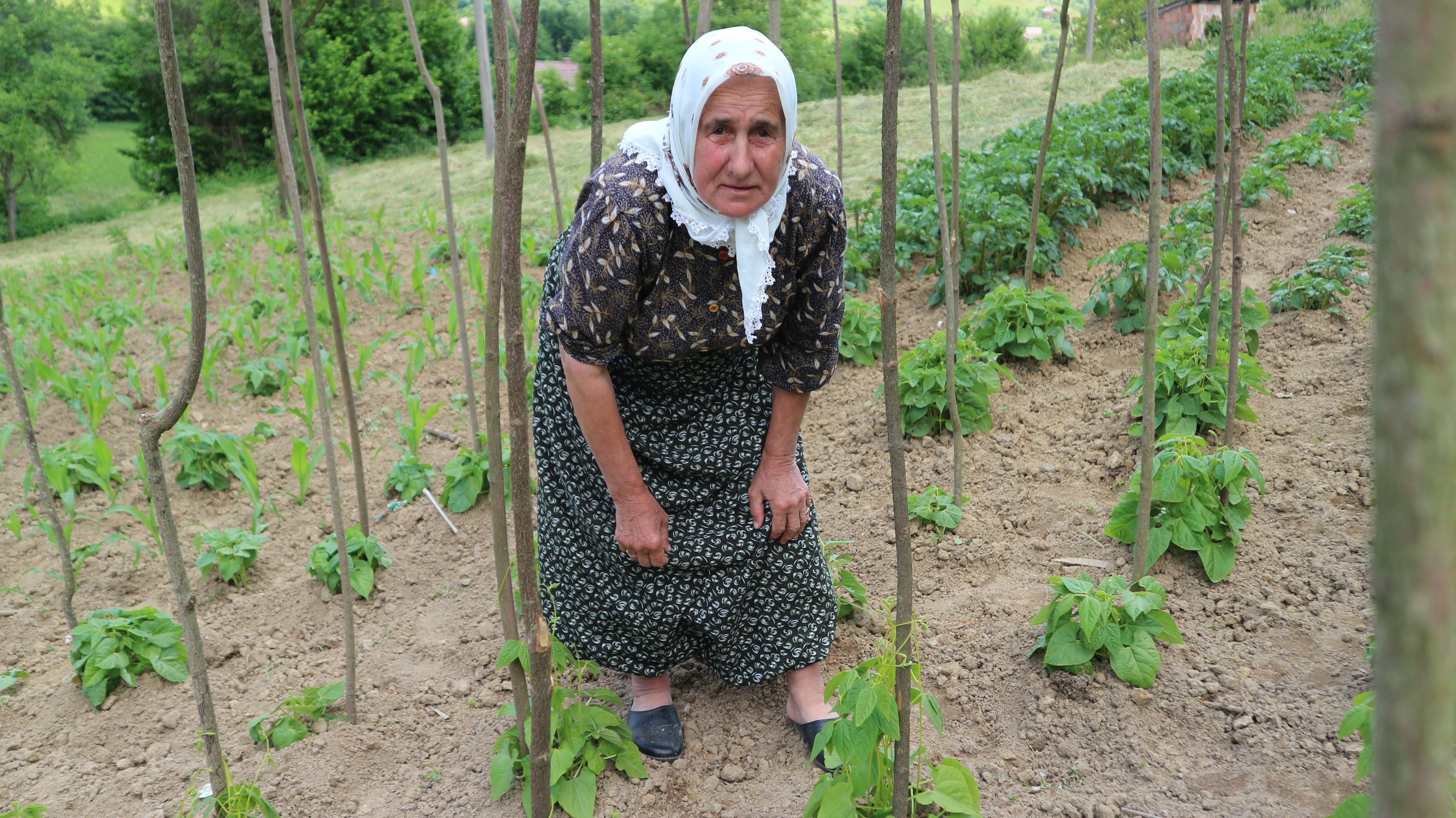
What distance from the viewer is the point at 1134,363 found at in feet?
12.5

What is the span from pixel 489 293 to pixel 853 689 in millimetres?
1042

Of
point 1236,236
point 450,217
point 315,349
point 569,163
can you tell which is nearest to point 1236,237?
point 1236,236

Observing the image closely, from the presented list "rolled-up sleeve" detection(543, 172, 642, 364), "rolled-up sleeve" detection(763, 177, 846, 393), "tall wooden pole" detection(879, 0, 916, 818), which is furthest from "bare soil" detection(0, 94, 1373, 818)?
"rolled-up sleeve" detection(543, 172, 642, 364)

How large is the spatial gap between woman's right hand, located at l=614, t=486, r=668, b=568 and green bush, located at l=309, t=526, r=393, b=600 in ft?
4.03

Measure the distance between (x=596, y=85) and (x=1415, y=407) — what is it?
1.95 meters

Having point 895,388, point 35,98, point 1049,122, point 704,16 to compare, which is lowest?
point 895,388

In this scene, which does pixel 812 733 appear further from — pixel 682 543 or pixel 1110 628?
pixel 1110 628

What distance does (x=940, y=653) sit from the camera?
2334 millimetres

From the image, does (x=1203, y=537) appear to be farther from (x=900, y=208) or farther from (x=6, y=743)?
(x=900, y=208)

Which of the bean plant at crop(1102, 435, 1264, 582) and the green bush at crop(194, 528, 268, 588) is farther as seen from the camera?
the green bush at crop(194, 528, 268, 588)

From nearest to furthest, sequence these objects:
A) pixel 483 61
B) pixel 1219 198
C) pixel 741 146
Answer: pixel 741 146
pixel 1219 198
pixel 483 61

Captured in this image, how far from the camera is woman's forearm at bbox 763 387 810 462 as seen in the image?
2.00 meters

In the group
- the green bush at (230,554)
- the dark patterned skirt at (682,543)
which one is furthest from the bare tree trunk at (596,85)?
the green bush at (230,554)

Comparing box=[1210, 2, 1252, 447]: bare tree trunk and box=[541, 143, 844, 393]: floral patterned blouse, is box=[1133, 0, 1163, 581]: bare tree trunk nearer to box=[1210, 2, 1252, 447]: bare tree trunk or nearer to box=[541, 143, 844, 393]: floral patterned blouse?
box=[1210, 2, 1252, 447]: bare tree trunk
